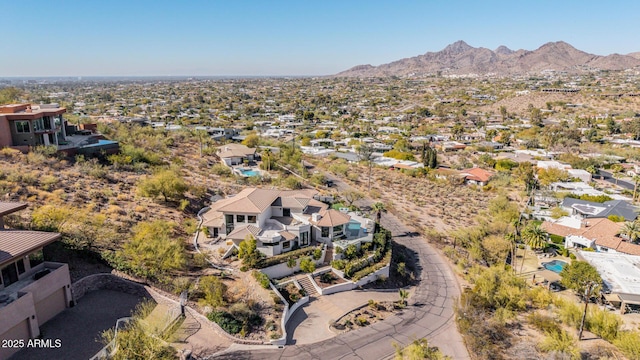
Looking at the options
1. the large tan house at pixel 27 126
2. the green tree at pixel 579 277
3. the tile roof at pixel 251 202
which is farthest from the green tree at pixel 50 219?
the green tree at pixel 579 277

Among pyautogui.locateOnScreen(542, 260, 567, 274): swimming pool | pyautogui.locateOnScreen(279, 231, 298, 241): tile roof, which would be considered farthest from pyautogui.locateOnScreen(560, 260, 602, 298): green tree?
pyautogui.locateOnScreen(279, 231, 298, 241): tile roof

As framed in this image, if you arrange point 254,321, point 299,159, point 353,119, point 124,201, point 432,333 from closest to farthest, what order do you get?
point 254,321
point 432,333
point 124,201
point 299,159
point 353,119

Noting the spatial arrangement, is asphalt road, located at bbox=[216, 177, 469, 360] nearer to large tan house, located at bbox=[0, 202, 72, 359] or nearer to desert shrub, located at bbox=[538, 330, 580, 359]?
desert shrub, located at bbox=[538, 330, 580, 359]

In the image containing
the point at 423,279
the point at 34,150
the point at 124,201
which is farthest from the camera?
the point at 34,150

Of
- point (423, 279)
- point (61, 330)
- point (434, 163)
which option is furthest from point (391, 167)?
point (61, 330)

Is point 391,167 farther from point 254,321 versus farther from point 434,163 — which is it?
point 254,321

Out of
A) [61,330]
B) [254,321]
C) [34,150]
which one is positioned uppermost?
[34,150]

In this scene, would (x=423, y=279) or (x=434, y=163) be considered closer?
(x=423, y=279)
